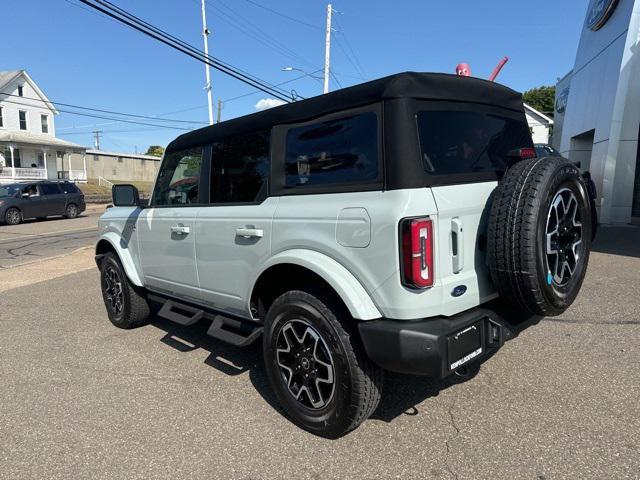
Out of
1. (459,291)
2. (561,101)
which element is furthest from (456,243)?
(561,101)

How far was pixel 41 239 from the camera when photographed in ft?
46.4

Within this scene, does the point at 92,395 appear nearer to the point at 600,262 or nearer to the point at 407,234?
the point at 407,234

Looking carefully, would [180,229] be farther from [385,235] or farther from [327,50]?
[327,50]

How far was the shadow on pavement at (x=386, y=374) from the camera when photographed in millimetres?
2914

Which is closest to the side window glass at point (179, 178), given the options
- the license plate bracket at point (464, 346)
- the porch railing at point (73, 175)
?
the license plate bracket at point (464, 346)

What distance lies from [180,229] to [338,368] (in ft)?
6.51

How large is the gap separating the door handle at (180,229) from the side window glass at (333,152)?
1.20 m

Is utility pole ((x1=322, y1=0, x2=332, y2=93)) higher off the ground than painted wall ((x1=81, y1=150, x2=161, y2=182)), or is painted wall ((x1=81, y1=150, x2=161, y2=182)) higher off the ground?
utility pole ((x1=322, y1=0, x2=332, y2=93))

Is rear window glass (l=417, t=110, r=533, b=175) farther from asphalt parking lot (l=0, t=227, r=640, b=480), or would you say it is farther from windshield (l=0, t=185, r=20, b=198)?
windshield (l=0, t=185, r=20, b=198)

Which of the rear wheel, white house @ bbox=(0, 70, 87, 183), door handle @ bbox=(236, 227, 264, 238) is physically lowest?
the rear wheel

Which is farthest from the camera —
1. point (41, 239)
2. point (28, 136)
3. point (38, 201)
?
point (28, 136)

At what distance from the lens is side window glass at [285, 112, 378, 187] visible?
2.59m

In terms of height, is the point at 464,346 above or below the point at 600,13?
below

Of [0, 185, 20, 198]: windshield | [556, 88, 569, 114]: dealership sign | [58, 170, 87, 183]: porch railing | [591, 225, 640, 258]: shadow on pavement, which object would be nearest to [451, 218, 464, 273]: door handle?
[591, 225, 640, 258]: shadow on pavement
